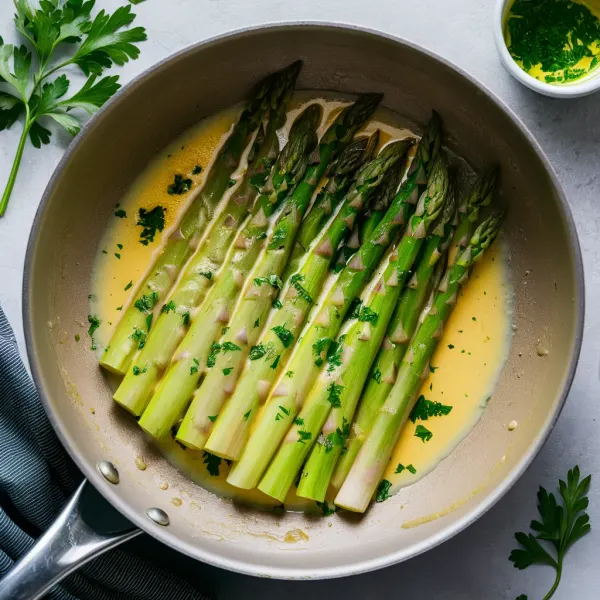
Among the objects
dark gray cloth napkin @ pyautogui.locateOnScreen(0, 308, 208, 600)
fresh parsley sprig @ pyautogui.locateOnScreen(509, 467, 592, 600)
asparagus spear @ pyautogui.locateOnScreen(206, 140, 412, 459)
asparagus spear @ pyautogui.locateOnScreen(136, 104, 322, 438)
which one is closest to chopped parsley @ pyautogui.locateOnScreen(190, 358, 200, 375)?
asparagus spear @ pyautogui.locateOnScreen(136, 104, 322, 438)

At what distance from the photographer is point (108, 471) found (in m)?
2.27

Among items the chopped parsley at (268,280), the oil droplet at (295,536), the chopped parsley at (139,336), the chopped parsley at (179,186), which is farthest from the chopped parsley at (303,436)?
the chopped parsley at (179,186)

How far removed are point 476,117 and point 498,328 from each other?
0.67 metres

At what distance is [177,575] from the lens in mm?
2355

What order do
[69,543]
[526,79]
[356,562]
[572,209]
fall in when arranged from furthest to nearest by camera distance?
[572,209] → [526,79] → [356,562] → [69,543]

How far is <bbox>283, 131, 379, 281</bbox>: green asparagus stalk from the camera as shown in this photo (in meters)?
2.36

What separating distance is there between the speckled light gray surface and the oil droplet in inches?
6.8

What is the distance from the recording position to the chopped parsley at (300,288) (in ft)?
7.54

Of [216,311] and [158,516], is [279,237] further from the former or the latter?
[158,516]

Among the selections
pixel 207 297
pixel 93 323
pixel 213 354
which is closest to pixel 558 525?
pixel 213 354

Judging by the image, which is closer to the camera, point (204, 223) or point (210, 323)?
point (210, 323)

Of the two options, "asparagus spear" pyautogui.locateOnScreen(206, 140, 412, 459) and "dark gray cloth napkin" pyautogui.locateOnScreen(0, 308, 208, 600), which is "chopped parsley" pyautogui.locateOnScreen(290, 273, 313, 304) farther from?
"dark gray cloth napkin" pyautogui.locateOnScreen(0, 308, 208, 600)

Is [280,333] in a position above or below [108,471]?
above

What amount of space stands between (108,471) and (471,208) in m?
1.38
